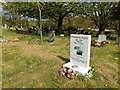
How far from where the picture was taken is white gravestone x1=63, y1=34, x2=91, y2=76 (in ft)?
19.6

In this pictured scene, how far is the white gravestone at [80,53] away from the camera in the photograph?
597 centimetres

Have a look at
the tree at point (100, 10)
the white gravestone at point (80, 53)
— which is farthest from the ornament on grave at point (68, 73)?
the tree at point (100, 10)

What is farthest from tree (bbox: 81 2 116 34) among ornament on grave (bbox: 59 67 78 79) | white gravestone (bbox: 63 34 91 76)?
ornament on grave (bbox: 59 67 78 79)

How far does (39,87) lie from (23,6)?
1923cm

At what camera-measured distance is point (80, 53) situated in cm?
628

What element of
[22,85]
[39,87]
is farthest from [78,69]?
[22,85]

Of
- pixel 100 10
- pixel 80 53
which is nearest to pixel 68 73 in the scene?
pixel 80 53

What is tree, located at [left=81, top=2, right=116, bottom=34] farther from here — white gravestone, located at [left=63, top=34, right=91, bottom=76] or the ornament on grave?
the ornament on grave

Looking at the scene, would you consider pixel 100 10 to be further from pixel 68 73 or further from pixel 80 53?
pixel 68 73

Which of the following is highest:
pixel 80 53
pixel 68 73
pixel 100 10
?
pixel 100 10

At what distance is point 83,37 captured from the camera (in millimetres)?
6117

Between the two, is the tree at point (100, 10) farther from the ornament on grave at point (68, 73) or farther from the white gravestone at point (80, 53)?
the ornament on grave at point (68, 73)

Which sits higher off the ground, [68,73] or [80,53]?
[80,53]

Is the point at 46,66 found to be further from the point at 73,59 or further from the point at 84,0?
the point at 84,0
